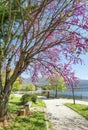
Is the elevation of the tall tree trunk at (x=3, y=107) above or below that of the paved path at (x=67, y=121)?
above

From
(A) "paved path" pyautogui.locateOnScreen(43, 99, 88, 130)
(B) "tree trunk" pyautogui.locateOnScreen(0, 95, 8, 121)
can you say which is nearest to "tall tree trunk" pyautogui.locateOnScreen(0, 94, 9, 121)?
(B) "tree trunk" pyautogui.locateOnScreen(0, 95, 8, 121)

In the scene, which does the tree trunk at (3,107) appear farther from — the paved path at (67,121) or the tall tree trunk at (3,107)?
the paved path at (67,121)

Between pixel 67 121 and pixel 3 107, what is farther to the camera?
pixel 67 121

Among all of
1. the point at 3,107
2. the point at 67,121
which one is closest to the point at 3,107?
the point at 3,107

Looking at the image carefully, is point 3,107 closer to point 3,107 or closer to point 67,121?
point 3,107

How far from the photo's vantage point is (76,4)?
41.3 feet

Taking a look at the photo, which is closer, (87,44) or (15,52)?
(87,44)

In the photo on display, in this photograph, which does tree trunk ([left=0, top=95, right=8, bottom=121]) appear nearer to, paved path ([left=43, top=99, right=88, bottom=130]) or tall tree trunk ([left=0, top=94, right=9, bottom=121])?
tall tree trunk ([left=0, top=94, right=9, bottom=121])

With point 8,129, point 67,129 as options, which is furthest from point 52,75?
point 8,129

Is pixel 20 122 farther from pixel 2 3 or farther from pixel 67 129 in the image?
pixel 2 3

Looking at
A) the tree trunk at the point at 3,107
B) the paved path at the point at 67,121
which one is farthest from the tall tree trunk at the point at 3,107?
the paved path at the point at 67,121

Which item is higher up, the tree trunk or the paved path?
the tree trunk

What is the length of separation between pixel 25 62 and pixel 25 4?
2975 mm

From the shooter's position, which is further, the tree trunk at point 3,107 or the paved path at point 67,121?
the tree trunk at point 3,107
